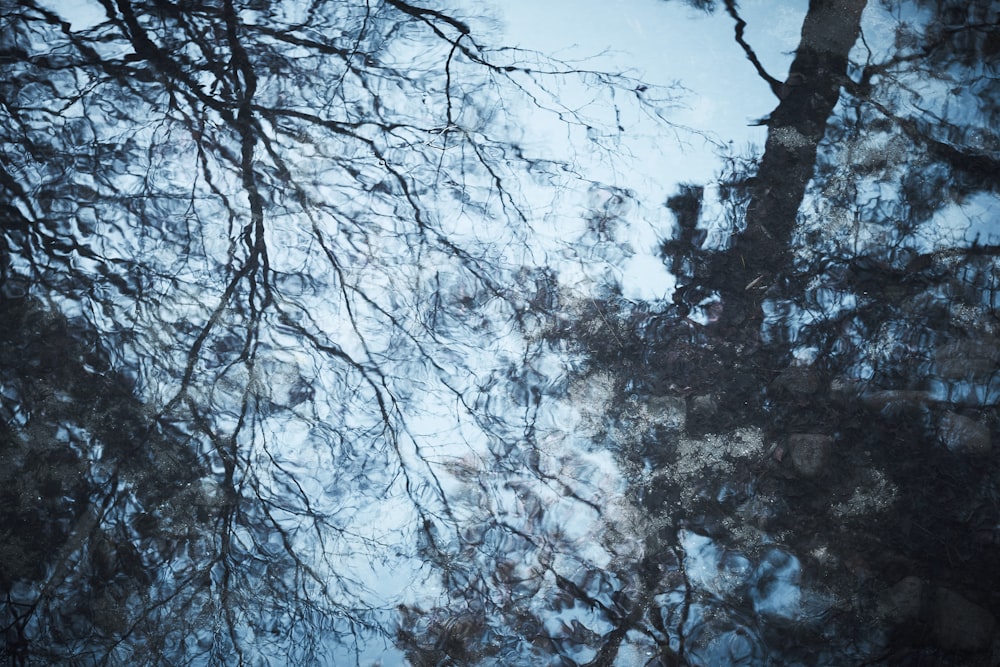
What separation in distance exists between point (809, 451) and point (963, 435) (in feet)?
1.48

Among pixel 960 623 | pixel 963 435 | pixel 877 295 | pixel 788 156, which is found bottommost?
pixel 960 623

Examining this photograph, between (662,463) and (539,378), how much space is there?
0.45 m

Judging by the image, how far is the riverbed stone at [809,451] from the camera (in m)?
1.94

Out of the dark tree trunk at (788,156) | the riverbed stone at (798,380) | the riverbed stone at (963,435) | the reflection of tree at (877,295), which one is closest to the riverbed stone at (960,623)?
the reflection of tree at (877,295)

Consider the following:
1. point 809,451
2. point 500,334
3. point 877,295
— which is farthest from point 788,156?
point 500,334

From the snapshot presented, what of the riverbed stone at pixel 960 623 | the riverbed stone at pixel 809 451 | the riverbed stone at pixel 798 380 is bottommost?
the riverbed stone at pixel 960 623

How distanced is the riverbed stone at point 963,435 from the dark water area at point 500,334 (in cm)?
1

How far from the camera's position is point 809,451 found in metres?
1.96

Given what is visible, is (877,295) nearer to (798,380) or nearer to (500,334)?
(798,380)

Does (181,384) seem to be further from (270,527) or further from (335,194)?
(335,194)

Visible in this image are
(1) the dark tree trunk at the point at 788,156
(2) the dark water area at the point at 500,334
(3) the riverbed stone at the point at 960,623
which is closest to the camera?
(3) the riverbed stone at the point at 960,623

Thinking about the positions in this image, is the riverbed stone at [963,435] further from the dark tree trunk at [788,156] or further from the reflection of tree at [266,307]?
the reflection of tree at [266,307]

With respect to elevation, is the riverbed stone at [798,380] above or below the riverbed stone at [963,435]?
above

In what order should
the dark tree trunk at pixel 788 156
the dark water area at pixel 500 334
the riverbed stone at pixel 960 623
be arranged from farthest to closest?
the dark tree trunk at pixel 788 156
the dark water area at pixel 500 334
the riverbed stone at pixel 960 623
